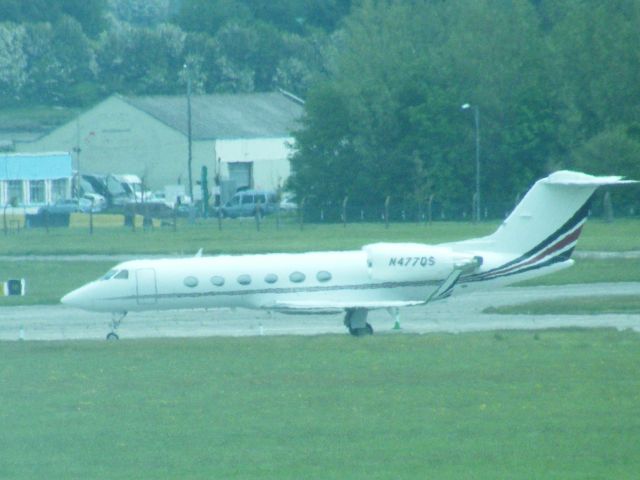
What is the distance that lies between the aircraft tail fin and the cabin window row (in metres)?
3.79

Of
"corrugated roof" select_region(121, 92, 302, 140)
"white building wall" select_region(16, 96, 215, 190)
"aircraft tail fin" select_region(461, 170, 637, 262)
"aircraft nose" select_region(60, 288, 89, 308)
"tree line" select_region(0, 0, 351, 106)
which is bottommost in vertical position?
"aircraft nose" select_region(60, 288, 89, 308)

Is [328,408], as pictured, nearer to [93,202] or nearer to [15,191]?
[93,202]

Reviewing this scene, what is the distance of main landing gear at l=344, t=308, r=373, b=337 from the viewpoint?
3303cm

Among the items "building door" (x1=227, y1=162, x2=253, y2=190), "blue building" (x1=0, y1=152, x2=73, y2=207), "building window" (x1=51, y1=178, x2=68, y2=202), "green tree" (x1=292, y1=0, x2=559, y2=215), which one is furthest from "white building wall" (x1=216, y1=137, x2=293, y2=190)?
"green tree" (x1=292, y1=0, x2=559, y2=215)

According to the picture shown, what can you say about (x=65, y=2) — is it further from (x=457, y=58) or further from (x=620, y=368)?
(x=620, y=368)

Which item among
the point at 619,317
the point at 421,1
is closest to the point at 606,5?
the point at 421,1

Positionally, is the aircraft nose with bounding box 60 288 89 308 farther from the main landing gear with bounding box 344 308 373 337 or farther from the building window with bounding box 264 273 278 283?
the main landing gear with bounding box 344 308 373 337

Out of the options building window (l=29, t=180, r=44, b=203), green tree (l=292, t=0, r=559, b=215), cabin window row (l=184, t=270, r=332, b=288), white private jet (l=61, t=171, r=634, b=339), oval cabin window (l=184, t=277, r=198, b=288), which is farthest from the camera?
building window (l=29, t=180, r=44, b=203)

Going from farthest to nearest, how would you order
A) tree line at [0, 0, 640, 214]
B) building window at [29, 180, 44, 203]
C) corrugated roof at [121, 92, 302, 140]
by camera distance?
1. corrugated roof at [121, 92, 302, 140]
2. building window at [29, 180, 44, 203]
3. tree line at [0, 0, 640, 214]

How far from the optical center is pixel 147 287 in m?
33.9

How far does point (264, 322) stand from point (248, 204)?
55.6 meters

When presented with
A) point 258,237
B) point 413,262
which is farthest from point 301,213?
point 413,262

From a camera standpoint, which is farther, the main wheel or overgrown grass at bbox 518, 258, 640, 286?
overgrown grass at bbox 518, 258, 640, 286

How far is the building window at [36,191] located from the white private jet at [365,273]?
227ft
